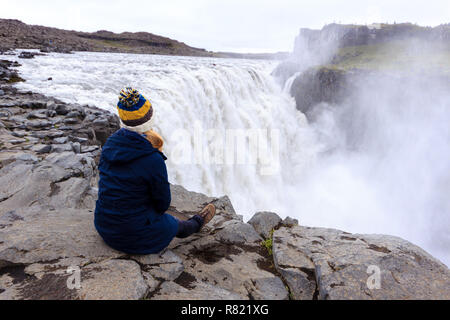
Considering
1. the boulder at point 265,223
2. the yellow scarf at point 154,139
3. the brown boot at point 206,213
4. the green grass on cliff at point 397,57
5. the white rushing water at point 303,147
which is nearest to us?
the yellow scarf at point 154,139

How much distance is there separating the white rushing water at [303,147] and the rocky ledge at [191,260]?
5.67 meters

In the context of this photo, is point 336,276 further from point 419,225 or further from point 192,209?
point 419,225

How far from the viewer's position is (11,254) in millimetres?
2637

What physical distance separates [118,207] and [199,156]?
30.0 ft

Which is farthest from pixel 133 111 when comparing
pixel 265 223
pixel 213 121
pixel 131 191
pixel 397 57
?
pixel 397 57

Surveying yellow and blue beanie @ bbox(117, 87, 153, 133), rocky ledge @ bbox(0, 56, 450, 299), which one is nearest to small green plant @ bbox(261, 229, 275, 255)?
rocky ledge @ bbox(0, 56, 450, 299)

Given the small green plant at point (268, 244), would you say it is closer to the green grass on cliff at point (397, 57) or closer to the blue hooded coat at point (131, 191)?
the blue hooded coat at point (131, 191)

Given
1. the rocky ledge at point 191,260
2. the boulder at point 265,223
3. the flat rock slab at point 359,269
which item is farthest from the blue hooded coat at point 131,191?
the boulder at point 265,223

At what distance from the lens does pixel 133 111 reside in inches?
100

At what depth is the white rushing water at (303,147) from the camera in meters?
12.1

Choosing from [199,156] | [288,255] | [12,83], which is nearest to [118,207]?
[288,255]

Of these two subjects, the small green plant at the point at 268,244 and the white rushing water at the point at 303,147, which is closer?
the small green plant at the point at 268,244
